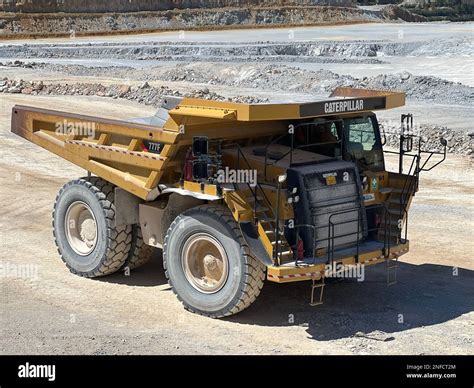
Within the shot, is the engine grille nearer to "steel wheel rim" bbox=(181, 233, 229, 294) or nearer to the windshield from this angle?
the windshield

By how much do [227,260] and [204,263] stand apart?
0.46 meters

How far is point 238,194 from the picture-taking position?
354 inches

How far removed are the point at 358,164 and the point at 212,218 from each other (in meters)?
2.13

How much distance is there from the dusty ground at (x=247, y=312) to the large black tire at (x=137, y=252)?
184 mm

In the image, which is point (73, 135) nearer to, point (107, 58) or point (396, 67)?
point (396, 67)

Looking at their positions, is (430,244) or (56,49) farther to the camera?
(56,49)

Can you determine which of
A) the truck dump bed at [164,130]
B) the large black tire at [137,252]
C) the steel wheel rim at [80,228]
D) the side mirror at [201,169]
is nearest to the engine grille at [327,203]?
the truck dump bed at [164,130]

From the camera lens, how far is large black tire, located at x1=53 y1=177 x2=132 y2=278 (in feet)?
34.9

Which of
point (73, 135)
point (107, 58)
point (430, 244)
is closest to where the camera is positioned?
point (73, 135)

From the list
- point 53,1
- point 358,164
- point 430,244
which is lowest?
point 430,244

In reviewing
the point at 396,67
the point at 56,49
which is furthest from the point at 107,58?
the point at 396,67

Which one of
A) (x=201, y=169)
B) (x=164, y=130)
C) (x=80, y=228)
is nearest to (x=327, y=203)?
(x=201, y=169)

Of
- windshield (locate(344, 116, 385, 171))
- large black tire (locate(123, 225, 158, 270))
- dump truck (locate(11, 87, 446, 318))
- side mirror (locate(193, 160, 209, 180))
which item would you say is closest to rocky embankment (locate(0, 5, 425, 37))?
large black tire (locate(123, 225, 158, 270))

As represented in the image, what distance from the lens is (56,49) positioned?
2148 inches
